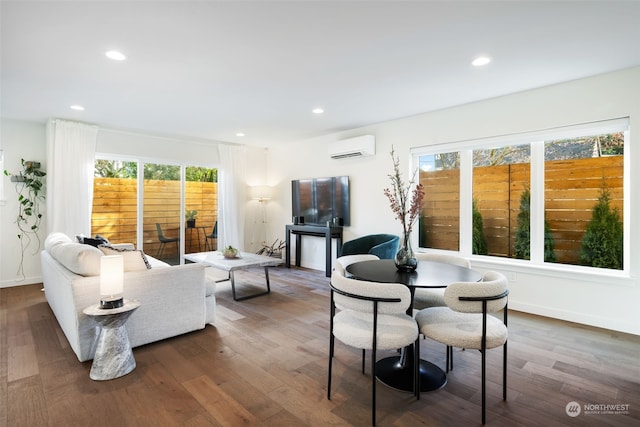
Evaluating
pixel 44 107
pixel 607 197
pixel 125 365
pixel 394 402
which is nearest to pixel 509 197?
pixel 607 197

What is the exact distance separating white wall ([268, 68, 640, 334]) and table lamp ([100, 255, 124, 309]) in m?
3.62

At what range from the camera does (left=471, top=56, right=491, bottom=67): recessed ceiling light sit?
9.39 feet

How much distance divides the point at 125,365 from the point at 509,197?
4.29m

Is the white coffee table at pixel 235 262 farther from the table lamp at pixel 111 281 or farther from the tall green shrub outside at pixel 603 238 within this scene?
the tall green shrub outside at pixel 603 238

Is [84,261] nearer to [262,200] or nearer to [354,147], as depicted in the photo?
[354,147]

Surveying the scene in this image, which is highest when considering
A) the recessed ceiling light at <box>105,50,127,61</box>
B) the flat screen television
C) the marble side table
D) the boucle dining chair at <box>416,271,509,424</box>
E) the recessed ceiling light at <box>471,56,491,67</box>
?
the recessed ceiling light at <box>471,56,491,67</box>

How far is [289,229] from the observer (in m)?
6.26

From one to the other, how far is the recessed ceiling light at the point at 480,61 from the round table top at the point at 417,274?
1.85m

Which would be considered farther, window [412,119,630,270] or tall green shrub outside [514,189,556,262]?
tall green shrub outside [514,189,556,262]

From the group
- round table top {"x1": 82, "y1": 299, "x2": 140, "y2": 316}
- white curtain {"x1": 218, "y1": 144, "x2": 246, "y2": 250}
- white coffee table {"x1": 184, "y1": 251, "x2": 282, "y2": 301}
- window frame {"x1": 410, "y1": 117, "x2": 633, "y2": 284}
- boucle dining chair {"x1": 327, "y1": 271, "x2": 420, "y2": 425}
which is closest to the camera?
boucle dining chair {"x1": 327, "y1": 271, "x2": 420, "y2": 425}

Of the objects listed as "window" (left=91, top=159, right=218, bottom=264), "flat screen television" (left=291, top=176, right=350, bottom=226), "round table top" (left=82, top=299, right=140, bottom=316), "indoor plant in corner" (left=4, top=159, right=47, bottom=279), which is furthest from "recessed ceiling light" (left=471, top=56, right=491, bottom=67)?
"indoor plant in corner" (left=4, top=159, right=47, bottom=279)

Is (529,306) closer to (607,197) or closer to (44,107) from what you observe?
(607,197)

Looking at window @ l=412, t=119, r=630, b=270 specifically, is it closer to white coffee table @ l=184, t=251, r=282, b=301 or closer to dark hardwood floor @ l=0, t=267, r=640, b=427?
dark hardwood floor @ l=0, t=267, r=640, b=427

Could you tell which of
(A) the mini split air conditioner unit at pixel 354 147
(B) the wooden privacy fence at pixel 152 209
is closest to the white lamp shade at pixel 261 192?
(B) the wooden privacy fence at pixel 152 209
